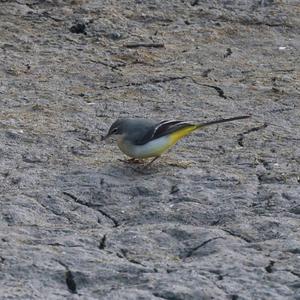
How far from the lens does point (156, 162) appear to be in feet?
26.8

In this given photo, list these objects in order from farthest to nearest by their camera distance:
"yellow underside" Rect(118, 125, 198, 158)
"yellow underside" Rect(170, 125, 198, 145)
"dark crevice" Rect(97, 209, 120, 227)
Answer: "yellow underside" Rect(170, 125, 198, 145)
"yellow underside" Rect(118, 125, 198, 158)
"dark crevice" Rect(97, 209, 120, 227)

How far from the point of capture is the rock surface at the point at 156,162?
6137mm

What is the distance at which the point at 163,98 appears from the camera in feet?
31.9

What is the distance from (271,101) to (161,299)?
414cm

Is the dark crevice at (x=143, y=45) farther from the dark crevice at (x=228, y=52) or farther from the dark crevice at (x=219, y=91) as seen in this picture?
the dark crevice at (x=219, y=91)

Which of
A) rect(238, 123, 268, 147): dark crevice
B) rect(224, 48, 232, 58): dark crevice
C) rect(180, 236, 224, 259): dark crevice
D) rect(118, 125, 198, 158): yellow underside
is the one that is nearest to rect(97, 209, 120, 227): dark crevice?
rect(180, 236, 224, 259): dark crevice

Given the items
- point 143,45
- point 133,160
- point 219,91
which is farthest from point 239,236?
point 143,45

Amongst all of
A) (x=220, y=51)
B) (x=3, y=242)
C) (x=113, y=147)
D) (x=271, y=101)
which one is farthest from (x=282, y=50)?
(x=3, y=242)

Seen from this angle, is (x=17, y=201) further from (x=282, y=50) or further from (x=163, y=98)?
(x=282, y=50)

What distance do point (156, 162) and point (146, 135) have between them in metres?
0.30

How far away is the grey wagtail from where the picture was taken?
7914 millimetres

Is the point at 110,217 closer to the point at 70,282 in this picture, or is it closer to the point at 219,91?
the point at 70,282

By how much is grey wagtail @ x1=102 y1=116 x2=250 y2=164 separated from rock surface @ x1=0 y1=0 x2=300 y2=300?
148 millimetres

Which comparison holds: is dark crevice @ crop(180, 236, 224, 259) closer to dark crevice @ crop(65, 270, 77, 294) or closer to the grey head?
dark crevice @ crop(65, 270, 77, 294)
